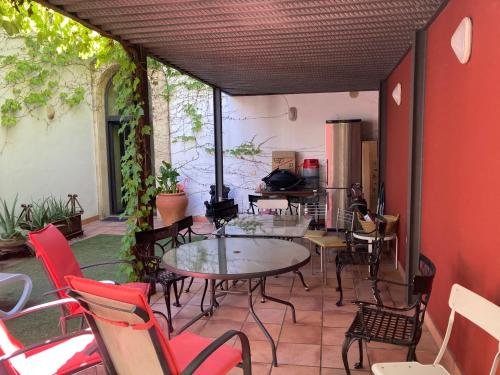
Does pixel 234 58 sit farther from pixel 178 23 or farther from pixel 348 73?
pixel 348 73

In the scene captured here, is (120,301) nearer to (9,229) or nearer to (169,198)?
Answer: (9,229)

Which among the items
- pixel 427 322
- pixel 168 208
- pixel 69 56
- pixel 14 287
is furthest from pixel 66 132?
pixel 427 322

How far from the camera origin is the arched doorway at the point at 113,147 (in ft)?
27.9

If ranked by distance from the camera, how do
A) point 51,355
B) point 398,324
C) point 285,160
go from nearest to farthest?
1. point 51,355
2. point 398,324
3. point 285,160

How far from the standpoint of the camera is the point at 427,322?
11.0 feet

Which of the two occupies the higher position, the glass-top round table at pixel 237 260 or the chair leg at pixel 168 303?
the glass-top round table at pixel 237 260

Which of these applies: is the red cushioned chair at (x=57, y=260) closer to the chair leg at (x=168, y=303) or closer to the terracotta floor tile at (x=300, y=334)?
the chair leg at (x=168, y=303)

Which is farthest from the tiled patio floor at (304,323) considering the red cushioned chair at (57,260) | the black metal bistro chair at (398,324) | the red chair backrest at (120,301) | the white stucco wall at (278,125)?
the white stucco wall at (278,125)

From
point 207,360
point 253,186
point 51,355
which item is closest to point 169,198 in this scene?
point 253,186

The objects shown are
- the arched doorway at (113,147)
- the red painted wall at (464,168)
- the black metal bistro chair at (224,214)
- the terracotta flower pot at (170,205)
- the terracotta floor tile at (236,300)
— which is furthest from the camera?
the arched doorway at (113,147)

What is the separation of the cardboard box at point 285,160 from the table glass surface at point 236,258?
427 cm

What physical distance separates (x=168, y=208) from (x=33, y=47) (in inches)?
140

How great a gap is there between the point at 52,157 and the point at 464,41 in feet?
23.2

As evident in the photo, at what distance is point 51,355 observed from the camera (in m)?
2.10
